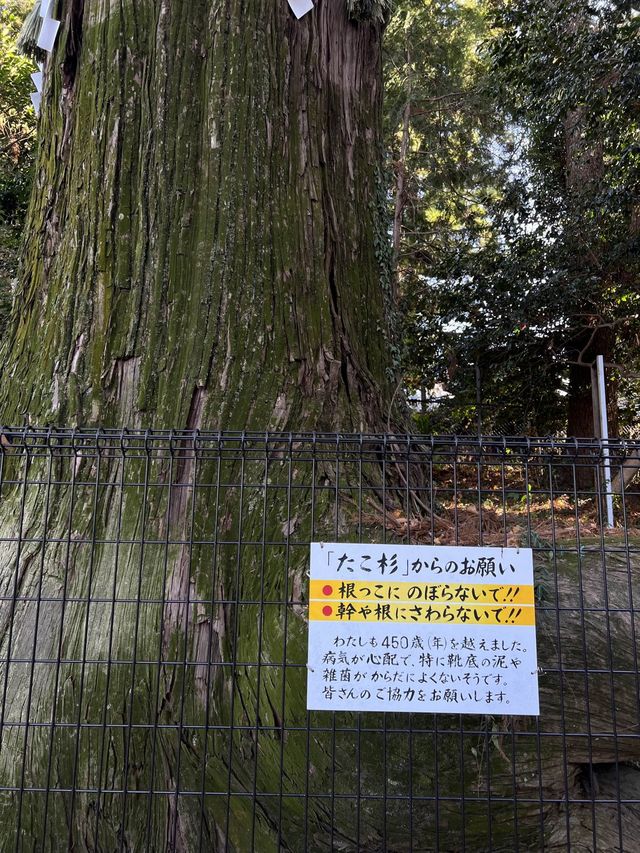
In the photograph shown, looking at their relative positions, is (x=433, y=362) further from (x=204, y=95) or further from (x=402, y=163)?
(x=204, y=95)

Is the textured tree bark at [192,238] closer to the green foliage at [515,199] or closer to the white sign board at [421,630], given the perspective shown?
the white sign board at [421,630]

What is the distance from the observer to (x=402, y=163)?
1101 cm

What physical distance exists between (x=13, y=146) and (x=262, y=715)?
945 centimetres

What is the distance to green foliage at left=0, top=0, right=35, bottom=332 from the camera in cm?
872

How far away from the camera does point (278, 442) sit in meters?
2.74

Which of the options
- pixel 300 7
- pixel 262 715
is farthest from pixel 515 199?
pixel 262 715

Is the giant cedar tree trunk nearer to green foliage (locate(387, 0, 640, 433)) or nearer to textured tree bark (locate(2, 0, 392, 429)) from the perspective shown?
textured tree bark (locate(2, 0, 392, 429))

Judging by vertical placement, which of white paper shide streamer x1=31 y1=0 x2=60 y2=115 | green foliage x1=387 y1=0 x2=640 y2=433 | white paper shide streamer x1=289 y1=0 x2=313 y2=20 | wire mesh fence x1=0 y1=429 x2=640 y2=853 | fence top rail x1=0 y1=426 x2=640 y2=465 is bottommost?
wire mesh fence x1=0 y1=429 x2=640 y2=853

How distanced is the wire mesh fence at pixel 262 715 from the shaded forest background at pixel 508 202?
4.93m

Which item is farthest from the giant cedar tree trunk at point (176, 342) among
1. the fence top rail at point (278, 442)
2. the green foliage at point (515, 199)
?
the green foliage at point (515, 199)

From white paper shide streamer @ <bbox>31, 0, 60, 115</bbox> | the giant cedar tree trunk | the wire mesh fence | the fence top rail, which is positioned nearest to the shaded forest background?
the giant cedar tree trunk

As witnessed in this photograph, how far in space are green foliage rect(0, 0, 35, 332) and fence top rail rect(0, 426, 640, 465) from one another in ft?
21.4

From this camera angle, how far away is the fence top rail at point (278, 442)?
2.50 metres

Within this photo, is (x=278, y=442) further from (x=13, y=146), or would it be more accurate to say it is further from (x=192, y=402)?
(x=13, y=146)
